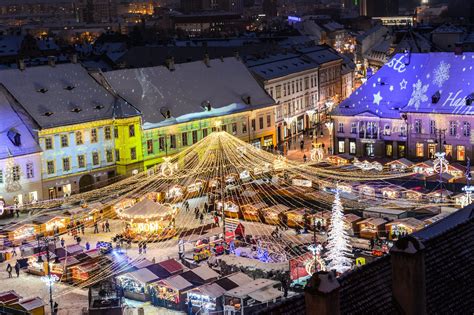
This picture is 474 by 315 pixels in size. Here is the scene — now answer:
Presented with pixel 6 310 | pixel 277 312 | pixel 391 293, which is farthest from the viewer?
pixel 6 310

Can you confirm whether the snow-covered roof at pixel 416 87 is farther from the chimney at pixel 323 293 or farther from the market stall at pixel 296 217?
the chimney at pixel 323 293

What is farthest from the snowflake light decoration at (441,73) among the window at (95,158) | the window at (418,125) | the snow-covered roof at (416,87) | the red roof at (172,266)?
the red roof at (172,266)

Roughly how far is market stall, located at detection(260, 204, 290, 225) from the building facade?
15.2m

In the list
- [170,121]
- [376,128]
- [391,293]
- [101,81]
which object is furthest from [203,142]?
[391,293]

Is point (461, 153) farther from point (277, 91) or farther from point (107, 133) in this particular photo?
point (107, 133)

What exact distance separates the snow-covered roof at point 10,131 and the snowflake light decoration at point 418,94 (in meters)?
24.7

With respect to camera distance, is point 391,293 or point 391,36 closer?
point 391,293

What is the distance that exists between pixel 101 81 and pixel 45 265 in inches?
856

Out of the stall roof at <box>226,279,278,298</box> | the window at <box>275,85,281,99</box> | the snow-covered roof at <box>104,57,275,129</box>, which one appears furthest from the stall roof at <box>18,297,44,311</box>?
the window at <box>275,85,281,99</box>

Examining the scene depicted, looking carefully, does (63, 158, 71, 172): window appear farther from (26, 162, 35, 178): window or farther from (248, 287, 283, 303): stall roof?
(248, 287, 283, 303): stall roof

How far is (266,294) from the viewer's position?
1248 inches

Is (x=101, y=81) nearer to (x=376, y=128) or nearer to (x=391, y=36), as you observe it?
(x=376, y=128)

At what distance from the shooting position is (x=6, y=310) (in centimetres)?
2945

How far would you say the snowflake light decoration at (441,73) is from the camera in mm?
57841
